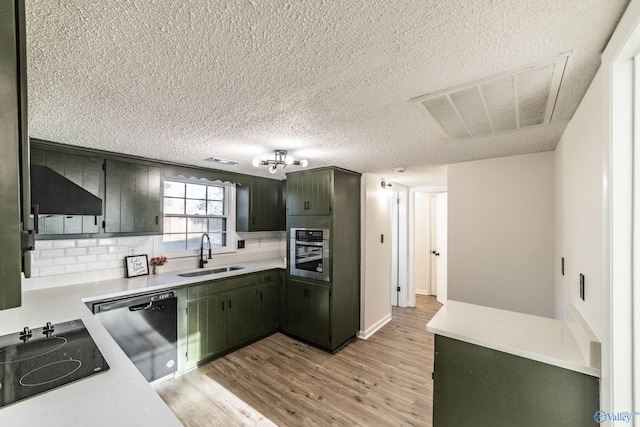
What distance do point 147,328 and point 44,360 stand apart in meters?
1.33

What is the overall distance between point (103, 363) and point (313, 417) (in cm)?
162

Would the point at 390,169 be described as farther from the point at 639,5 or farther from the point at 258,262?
the point at 639,5

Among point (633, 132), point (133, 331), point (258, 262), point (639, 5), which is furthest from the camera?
point (258, 262)

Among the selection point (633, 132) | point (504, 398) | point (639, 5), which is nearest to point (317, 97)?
point (639, 5)

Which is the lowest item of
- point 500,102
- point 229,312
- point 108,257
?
point 229,312

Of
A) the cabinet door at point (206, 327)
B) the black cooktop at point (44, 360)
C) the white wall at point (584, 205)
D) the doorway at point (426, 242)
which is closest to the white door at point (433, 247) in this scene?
the doorway at point (426, 242)

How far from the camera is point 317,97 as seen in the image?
1.42 metres

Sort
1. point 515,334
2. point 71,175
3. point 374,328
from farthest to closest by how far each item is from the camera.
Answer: point 374,328, point 71,175, point 515,334

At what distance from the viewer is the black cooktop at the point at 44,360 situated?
3.54ft

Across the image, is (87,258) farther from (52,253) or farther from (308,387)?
(308,387)

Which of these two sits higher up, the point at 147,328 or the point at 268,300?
the point at 147,328

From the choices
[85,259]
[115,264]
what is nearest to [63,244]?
[85,259]

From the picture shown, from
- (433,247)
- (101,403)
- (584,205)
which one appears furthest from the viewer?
(433,247)

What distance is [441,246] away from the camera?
5191mm
